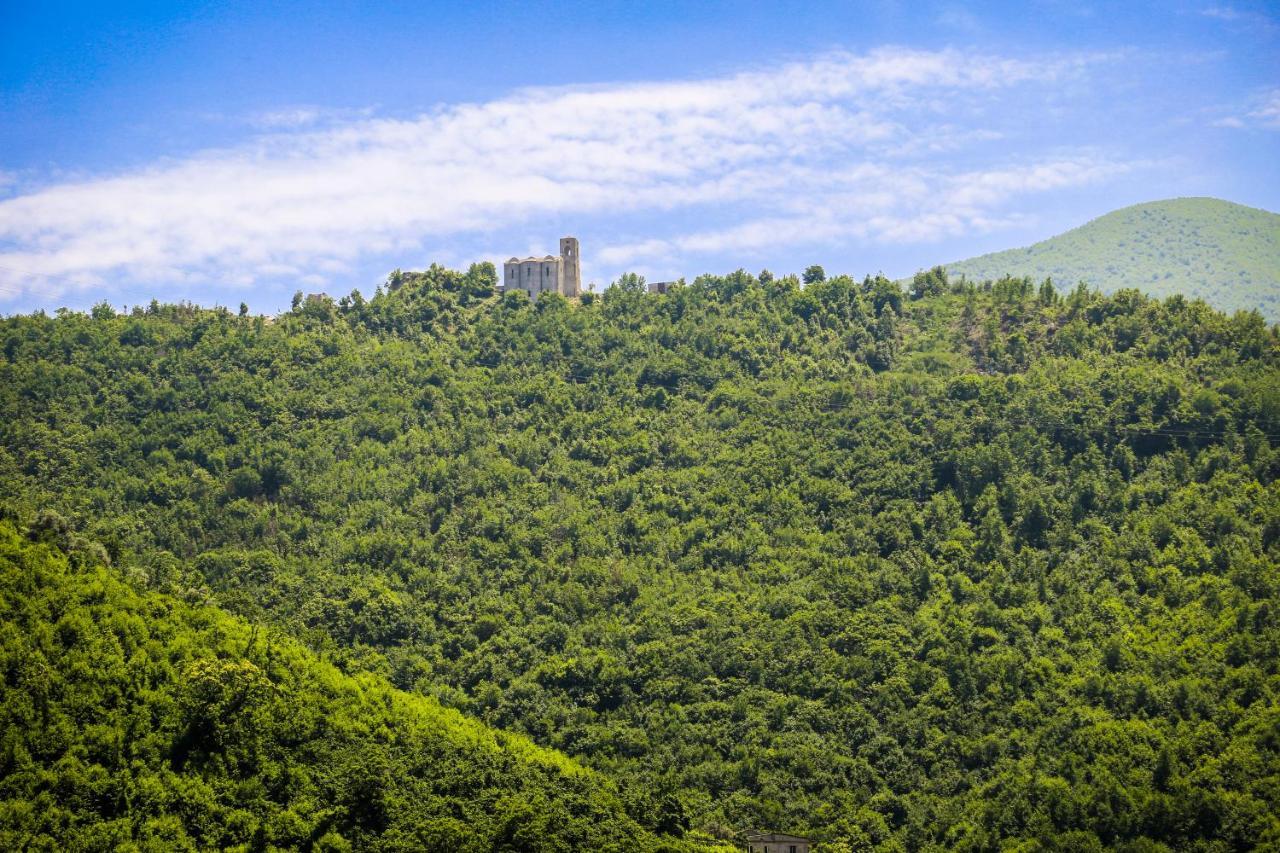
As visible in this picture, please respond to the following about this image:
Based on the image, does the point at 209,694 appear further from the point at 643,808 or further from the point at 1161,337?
the point at 1161,337

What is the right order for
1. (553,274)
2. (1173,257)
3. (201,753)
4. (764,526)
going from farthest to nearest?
(1173,257), (553,274), (764,526), (201,753)

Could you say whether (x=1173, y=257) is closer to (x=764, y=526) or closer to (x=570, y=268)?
(x=570, y=268)

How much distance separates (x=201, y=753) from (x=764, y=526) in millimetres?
37758

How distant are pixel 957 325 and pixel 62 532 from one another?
63.1 m

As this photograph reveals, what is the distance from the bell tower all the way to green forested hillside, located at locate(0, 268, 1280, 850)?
8985 millimetres

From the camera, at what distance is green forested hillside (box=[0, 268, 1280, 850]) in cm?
6969

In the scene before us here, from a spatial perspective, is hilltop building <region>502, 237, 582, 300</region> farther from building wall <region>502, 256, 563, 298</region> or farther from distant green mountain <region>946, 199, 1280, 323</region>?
distant green mountain <region>946, 199, 1280, 323</region>

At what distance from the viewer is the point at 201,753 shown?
58.3 metres

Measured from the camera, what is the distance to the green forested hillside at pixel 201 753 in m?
54.5

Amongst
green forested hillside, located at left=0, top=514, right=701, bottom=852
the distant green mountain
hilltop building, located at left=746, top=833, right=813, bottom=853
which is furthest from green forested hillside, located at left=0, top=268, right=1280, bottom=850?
the distant green mountain

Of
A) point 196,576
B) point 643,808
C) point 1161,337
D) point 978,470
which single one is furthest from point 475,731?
point 1161,337

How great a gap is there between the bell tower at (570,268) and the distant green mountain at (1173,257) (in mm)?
71929

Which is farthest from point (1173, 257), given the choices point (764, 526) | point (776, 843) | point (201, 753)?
point (201, 753)

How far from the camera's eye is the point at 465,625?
81.2m
